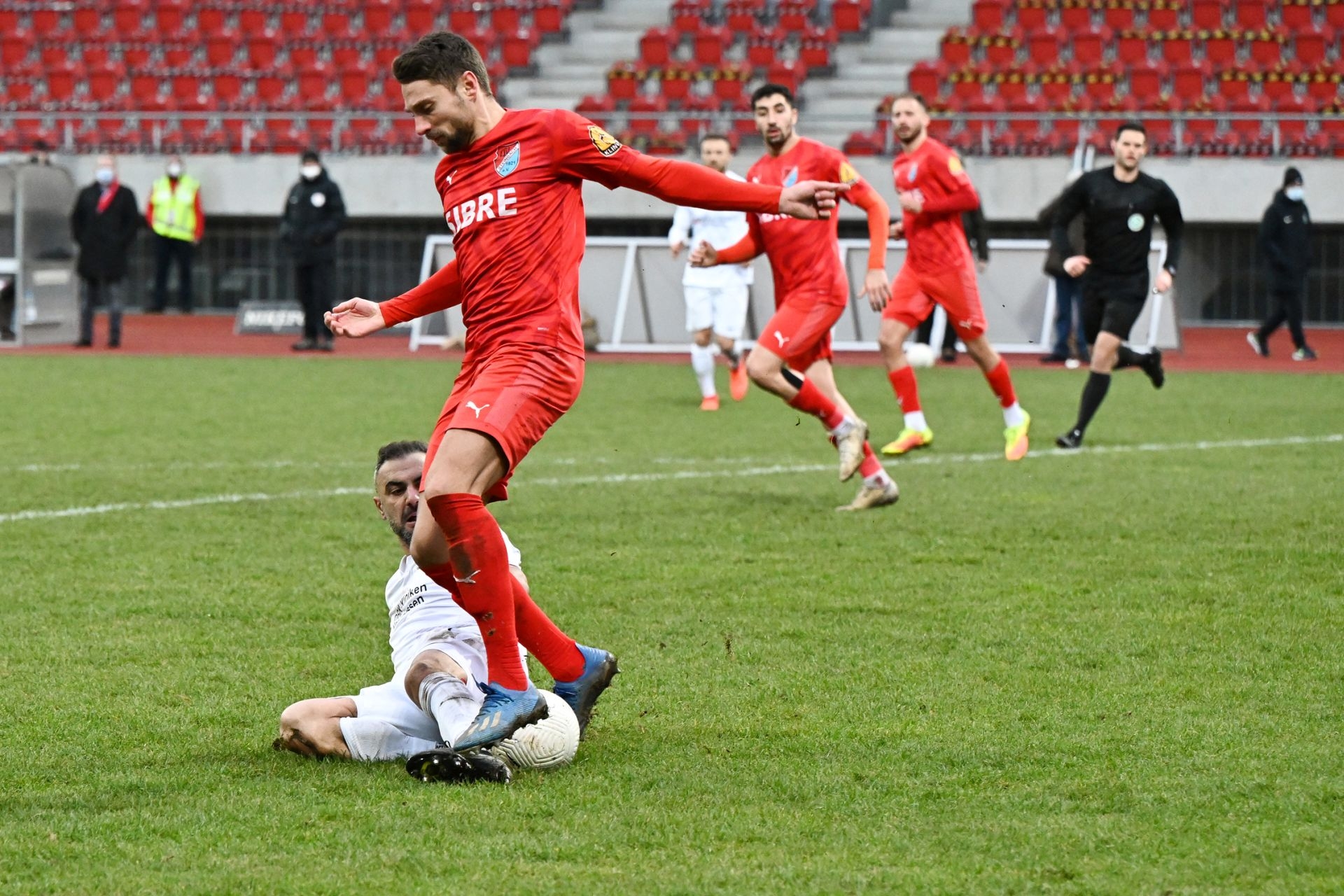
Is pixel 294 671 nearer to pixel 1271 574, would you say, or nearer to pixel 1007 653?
pixel 1007 653

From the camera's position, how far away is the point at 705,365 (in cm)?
1466

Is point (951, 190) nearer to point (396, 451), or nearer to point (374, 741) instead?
point (396, 451)

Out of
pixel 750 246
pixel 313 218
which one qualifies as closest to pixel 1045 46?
pixel 313 218

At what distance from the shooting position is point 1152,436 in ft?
40.5

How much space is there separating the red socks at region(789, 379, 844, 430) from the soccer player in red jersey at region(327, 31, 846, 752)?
4421mm

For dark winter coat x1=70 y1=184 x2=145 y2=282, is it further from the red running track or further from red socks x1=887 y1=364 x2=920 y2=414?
red socks x1=887 y1=364 x2=920 y2=414

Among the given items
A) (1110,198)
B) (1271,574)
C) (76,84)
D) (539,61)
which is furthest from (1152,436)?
(76,84)

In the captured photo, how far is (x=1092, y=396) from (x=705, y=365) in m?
3.96

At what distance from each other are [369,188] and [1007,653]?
20.1 m

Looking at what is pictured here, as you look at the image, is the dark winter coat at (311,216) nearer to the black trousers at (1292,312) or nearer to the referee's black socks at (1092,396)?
the black trousers at (1292,312)

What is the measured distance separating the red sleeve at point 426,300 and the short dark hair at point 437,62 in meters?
0.60

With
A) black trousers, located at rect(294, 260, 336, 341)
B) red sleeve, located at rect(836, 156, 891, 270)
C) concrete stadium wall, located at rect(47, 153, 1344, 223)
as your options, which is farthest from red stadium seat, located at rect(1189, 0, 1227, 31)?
red sleeve, located at rect(836, 156, 891, 270)

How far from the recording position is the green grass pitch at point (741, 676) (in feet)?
12.1

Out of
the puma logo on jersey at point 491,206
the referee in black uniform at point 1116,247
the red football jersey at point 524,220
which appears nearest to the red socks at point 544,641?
the red football jersey at point 524,220
